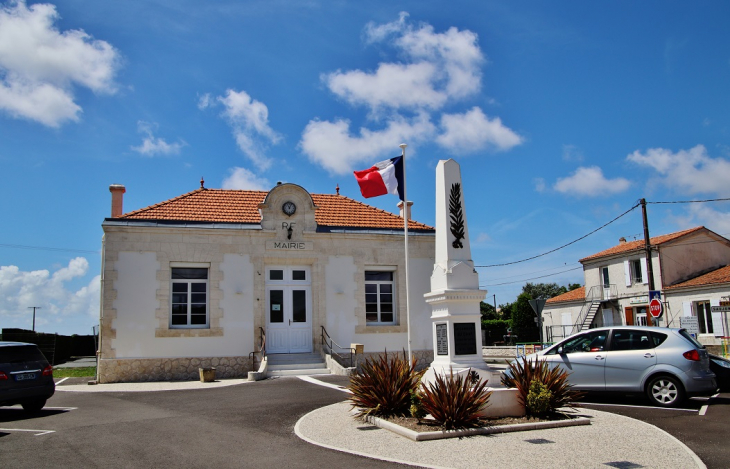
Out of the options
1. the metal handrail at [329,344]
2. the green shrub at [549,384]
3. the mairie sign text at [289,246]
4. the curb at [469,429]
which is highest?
the mairie sign text at [289,246]

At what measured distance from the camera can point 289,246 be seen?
19812mm

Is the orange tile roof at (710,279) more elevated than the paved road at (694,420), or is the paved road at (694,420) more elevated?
the orange tile roof at (710,279)

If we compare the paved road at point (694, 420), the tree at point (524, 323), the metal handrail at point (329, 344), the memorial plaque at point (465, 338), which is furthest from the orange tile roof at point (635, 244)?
the memorial plaque at point (465, 338)

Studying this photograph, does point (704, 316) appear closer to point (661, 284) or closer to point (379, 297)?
point (661, 284)

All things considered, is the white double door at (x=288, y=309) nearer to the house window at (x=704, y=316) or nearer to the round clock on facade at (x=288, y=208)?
the round clock on facade at (x=288, y=208)

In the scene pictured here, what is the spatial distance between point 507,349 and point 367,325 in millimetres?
14142

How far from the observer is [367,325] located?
20453 mm

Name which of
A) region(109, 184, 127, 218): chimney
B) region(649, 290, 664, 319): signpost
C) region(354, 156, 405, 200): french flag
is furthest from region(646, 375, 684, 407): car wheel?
region(109, 184, 127, 218): chimney

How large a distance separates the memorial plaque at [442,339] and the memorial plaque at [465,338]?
0.16 m

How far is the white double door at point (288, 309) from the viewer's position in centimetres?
1958

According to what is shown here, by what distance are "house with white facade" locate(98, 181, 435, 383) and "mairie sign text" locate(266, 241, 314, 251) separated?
33mm

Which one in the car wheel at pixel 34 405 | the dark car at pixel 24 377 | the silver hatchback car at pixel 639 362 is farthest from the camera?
the car wheel at pixel 34 405

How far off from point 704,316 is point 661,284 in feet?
10.5

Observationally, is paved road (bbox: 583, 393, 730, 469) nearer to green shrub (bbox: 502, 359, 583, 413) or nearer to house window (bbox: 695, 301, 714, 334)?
green shrub (bbox: 502, 359, 583, 413)
